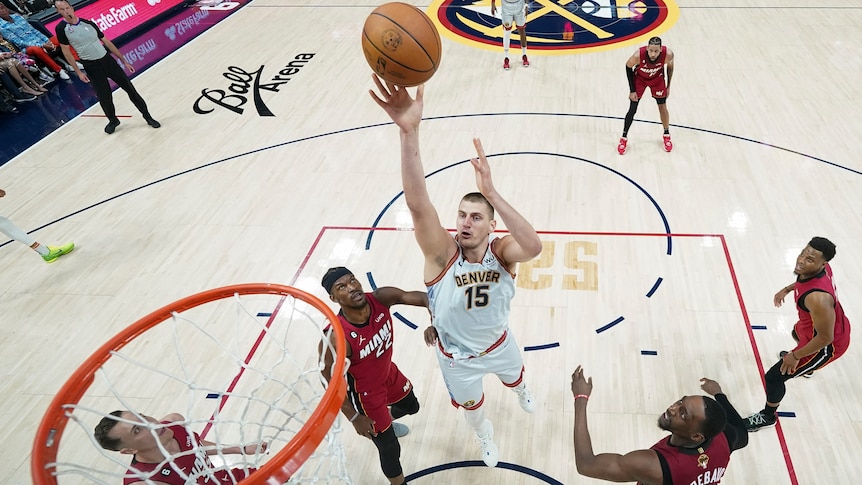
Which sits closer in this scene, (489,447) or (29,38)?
(489,447)

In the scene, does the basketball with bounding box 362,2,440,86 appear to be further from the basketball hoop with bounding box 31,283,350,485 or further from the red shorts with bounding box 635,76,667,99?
the red shorts with bounding box 635,76,667,99

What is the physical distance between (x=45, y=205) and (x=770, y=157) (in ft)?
28.7

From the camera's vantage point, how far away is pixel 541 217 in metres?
5.68

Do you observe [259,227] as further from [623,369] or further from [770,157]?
[770,157]

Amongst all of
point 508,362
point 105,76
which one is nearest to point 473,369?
point 508,362

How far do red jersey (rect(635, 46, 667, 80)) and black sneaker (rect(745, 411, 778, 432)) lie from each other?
3.94 meters

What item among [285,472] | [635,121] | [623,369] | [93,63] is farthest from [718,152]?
[93,63]

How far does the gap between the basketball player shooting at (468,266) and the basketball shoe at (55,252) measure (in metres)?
4.81

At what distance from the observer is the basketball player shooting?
2396 millimetres

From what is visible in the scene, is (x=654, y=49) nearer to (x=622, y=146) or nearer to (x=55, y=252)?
(x=622, y=146)

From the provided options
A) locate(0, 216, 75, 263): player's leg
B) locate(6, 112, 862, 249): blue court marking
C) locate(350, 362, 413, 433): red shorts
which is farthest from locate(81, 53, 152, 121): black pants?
locate(350, 362, 413, 433): red shorts

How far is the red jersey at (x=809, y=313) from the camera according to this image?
120 inches

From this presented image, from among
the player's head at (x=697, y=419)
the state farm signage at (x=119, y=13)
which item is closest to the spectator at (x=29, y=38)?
the state farm signage at (x=119, y=13)

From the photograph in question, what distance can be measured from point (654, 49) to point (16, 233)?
6.86m
